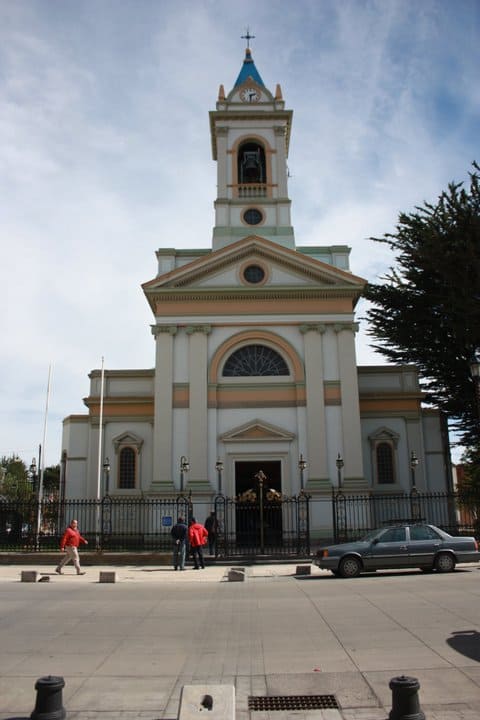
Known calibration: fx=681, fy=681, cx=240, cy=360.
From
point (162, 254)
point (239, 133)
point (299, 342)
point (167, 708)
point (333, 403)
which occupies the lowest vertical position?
point (167, 708)

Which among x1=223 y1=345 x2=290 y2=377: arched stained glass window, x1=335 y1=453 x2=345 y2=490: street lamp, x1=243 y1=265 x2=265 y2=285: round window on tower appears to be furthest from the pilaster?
x1=335 y1=453 x2=345 y2=490: street lamp

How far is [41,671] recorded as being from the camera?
7.67 m

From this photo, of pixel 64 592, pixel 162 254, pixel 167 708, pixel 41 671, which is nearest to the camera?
pixel 167 708

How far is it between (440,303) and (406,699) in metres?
28.0

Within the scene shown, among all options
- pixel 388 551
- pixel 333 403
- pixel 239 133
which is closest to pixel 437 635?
pixel 388 551

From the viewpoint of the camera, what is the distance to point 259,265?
3325 centimetres

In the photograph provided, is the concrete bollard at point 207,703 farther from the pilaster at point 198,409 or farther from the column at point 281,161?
the column at point 281,161

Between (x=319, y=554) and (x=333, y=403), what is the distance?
45.6 feet

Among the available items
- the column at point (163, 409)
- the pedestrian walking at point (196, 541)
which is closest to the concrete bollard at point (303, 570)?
the pedestrian walking at point (196, 541)

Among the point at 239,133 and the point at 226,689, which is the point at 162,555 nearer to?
the point at 226,689

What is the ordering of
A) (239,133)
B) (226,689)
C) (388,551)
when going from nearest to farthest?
(226,689) → (388,551) → (239,133)

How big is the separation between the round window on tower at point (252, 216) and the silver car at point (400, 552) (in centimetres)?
2221

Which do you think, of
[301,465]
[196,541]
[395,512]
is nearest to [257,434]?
[301,465]

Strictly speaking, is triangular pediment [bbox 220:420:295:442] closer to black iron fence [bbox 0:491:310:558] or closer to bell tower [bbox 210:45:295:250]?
black iron fence [bbox 0:491:310:558]
